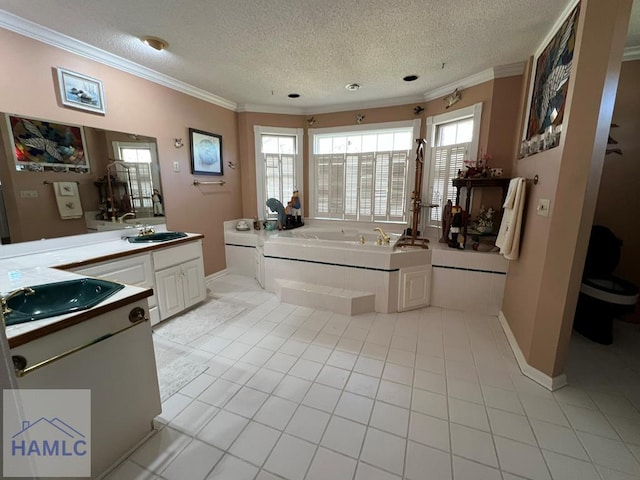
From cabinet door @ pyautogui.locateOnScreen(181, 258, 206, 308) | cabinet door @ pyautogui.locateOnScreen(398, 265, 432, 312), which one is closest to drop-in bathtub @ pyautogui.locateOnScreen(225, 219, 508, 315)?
cabinet door @ pyautogui.locateOnScreen(398, 265, 432, 312)

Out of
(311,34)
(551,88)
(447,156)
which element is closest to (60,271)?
(311,34)

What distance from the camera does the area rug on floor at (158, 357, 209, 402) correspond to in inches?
69.8

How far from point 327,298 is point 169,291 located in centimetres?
159

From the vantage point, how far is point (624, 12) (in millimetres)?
1426

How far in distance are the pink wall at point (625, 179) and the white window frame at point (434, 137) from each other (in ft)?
3.68

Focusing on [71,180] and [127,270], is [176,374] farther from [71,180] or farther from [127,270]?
[71,180]

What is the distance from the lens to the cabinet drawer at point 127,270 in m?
2.00

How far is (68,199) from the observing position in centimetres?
225

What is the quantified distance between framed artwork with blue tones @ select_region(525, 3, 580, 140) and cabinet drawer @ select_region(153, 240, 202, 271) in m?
3.25

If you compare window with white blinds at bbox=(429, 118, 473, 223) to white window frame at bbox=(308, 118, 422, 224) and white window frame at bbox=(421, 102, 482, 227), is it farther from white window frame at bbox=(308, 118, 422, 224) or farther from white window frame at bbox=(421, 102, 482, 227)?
white window frame at bbox=(308, 118, 422, 224)

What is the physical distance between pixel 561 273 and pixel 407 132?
2.71 m

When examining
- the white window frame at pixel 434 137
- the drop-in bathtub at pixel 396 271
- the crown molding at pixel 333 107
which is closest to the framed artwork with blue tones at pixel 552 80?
the white window frame at pixel 434 137

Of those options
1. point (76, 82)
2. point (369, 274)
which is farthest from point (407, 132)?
point (76, 82)

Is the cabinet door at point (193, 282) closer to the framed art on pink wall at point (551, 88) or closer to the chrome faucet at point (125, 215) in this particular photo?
the chrome faucet at point (125, 215)
